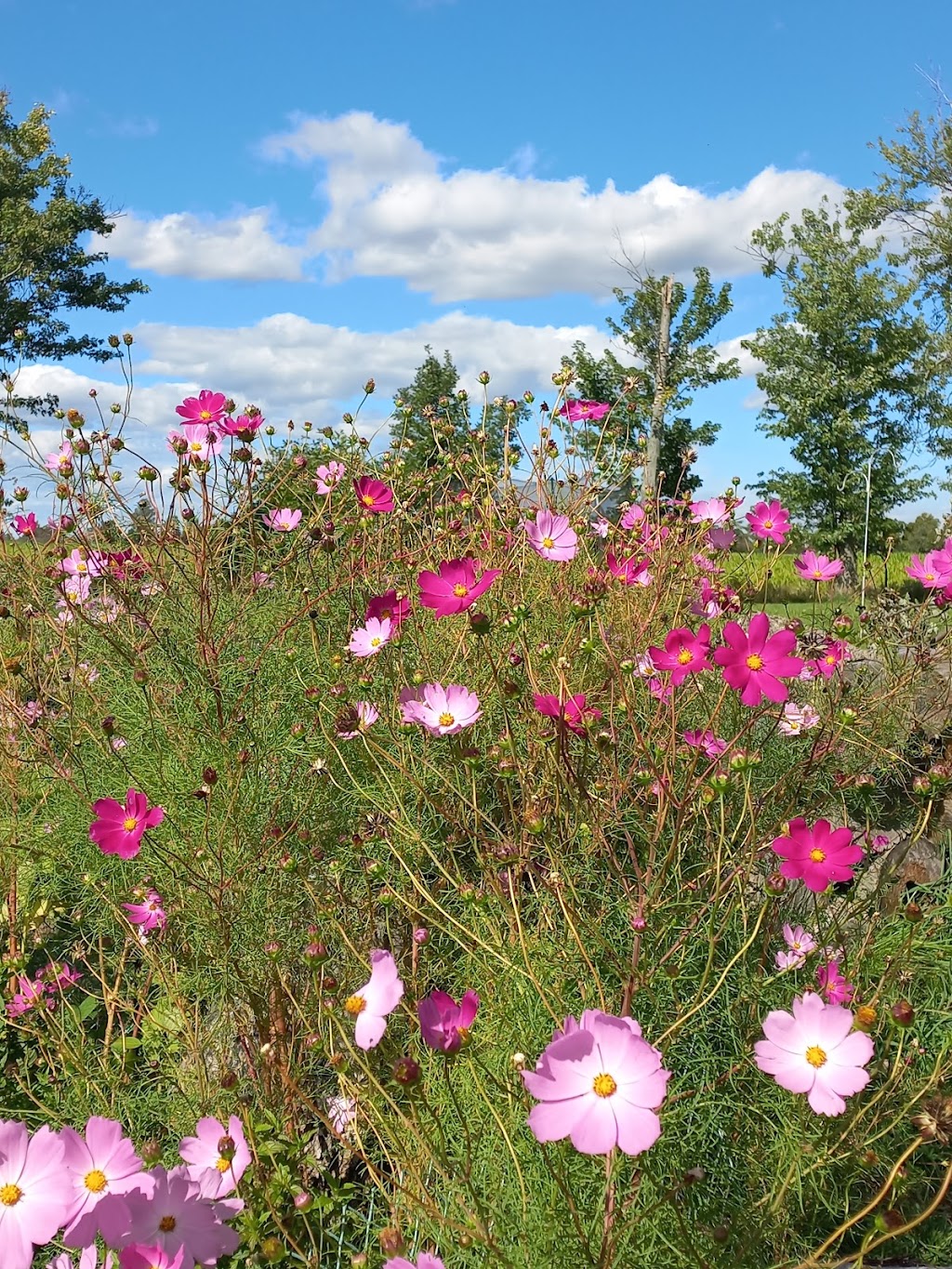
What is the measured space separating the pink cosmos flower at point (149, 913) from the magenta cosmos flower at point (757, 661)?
4.16ft

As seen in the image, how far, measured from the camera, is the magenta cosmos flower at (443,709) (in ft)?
5.67

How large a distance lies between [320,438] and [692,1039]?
9.47ft

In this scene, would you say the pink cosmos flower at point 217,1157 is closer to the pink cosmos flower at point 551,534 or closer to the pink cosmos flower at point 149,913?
the pink cosmos flower at point 149,913

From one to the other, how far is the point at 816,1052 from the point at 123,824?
118cm

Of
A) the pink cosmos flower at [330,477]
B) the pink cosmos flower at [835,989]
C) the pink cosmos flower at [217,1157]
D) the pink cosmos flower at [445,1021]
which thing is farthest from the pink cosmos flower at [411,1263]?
the pink cosmos flower at [330,477]

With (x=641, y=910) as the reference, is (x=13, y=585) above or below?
above

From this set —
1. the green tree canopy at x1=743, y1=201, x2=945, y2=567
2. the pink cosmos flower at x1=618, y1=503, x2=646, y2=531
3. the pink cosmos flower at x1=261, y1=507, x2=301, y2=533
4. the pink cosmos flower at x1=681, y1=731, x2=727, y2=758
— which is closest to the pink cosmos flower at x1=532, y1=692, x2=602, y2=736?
the pink cosmos flower at x1=681, y1=731, x2=727, y2=758

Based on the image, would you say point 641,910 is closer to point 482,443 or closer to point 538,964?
point 538,964

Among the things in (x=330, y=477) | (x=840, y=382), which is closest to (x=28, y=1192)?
(x=330, y=477)

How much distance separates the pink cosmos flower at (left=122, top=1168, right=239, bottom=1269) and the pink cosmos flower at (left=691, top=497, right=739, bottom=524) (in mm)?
2466

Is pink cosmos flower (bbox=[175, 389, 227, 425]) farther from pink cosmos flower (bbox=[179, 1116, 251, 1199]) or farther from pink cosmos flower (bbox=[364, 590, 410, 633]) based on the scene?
pink cosmos flower (bbox=[179, 1116, 251, 1199])

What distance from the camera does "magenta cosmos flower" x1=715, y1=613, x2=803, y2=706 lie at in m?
1.50

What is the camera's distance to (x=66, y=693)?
2914 mm

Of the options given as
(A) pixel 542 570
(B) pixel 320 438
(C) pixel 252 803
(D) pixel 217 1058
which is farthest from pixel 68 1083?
(B) pixel 320 438
